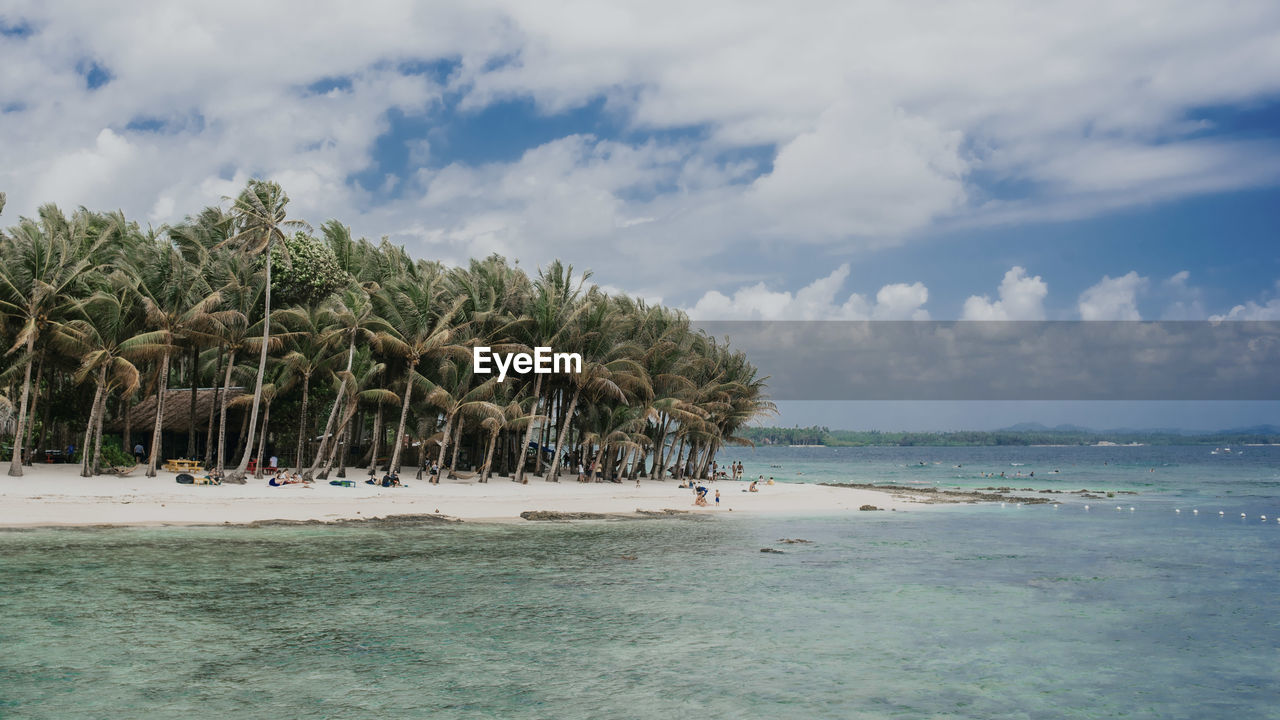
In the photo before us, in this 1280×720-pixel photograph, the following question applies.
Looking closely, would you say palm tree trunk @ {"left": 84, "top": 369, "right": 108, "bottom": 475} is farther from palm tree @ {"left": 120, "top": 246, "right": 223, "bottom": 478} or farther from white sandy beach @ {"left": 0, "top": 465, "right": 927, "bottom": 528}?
palm tree @ {"left": 120, "top": 246, "right": 223, "bottom": 478}

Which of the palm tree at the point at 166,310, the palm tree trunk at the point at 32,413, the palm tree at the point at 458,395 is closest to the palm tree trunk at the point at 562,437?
the palm tree at the point at 458,395

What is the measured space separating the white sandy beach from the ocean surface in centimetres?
286

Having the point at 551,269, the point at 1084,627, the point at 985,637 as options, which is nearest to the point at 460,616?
the point at 985,637

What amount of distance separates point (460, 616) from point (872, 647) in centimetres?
625

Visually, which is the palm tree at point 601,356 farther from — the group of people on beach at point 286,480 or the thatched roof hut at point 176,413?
the thatched roof hut at point 176,413

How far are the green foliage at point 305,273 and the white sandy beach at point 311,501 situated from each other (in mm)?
8004

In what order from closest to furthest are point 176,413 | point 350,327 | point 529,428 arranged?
1. point 350,327
2. point 529,428
3. point 176,413

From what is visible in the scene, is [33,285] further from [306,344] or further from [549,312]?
[549,312]

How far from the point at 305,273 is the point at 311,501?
443 inches

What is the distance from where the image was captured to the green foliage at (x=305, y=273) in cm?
3422

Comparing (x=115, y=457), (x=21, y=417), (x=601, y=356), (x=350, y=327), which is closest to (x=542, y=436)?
(x=601, y=356)

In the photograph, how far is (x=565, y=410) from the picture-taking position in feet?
138

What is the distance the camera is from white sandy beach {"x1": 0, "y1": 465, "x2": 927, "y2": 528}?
76.6 ft

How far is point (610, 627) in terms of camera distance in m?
12.8
